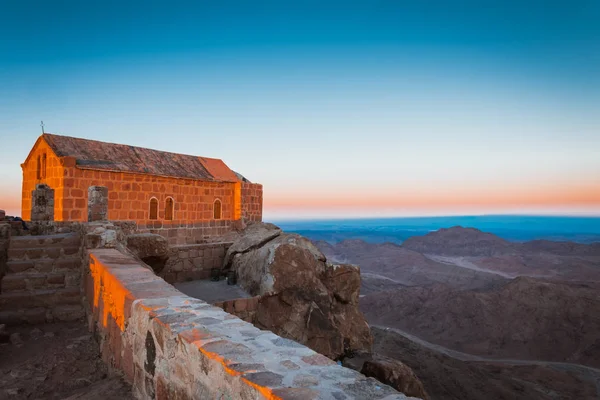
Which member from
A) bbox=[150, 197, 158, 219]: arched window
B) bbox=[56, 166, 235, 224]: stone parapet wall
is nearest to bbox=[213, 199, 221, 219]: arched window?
bbox=[56, 166, 235, 224]: stone parapet wall

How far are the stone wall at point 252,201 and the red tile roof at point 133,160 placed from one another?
40.4 inches

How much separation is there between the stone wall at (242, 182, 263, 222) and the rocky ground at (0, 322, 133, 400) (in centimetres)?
1477

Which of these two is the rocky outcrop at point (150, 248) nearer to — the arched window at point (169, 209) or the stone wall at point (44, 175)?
the stone wall at point (44, 175)

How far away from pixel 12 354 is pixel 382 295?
32949mm

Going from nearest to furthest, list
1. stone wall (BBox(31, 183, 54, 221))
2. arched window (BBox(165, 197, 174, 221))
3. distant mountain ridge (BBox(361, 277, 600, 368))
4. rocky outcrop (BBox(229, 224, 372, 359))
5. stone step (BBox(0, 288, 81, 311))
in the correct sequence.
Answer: stone step (BBox(0, 288, 81, 311)), rocky outcrop (BBox(229, 224, 372, 359)), stone wall (BBox(31, 183, 54, 221)), arched window (BBox(165, 197, 174, 221)), distant mountain ridge (BBox(361, 277, 600, 368))

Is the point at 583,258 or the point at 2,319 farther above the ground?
the point at 2,319

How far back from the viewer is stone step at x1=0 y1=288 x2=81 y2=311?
543cm

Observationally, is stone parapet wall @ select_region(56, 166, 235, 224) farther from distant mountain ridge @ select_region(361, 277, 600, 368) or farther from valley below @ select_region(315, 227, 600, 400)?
distant mountain ridge @ select_region(361, 277, 600, 368)

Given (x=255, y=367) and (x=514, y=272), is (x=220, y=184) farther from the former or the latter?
(x=514, y=272)

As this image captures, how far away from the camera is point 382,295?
34562 mm

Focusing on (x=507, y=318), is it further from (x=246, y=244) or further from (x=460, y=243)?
(x=460, y=243)

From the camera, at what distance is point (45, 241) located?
6.31 meters

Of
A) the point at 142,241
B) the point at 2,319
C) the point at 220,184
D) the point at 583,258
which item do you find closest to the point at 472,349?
the point at 220,184

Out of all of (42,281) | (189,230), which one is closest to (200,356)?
(42,281)
